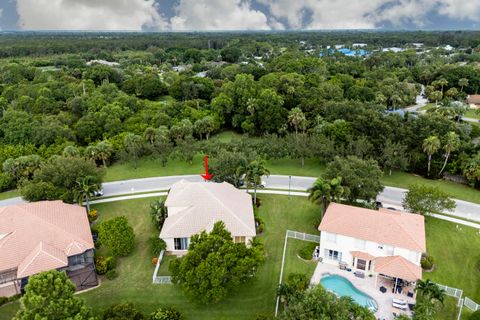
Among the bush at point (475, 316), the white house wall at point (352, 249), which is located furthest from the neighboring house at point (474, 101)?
the bush at point (475, 316)

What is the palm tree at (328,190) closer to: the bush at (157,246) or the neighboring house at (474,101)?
the bush at (157,246)

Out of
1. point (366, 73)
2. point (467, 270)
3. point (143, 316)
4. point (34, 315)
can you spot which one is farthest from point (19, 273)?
point (366, 73)

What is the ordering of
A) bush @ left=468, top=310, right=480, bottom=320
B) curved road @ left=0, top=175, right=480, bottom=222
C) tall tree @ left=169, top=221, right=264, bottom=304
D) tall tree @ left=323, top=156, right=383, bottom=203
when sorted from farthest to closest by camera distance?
curved road @ left=0, top=175, right=480, bottom=222
tall tree @ left=323, top=156, right=383, bottom=203
tall tree @ left=169, top=221, right=264, bottom=304
bush @ left=468, top=310, right=480, bottom=320

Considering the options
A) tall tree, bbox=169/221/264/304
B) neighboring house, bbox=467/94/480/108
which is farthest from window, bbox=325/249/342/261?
neighboring house, bbox=467/94/480/108

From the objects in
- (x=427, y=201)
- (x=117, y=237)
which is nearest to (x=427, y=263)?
(x=427, y=201)

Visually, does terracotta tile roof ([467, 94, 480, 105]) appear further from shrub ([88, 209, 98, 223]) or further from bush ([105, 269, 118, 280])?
bush ([105, 269, 118, 280])

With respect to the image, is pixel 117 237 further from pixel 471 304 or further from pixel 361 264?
pixel 471 304
